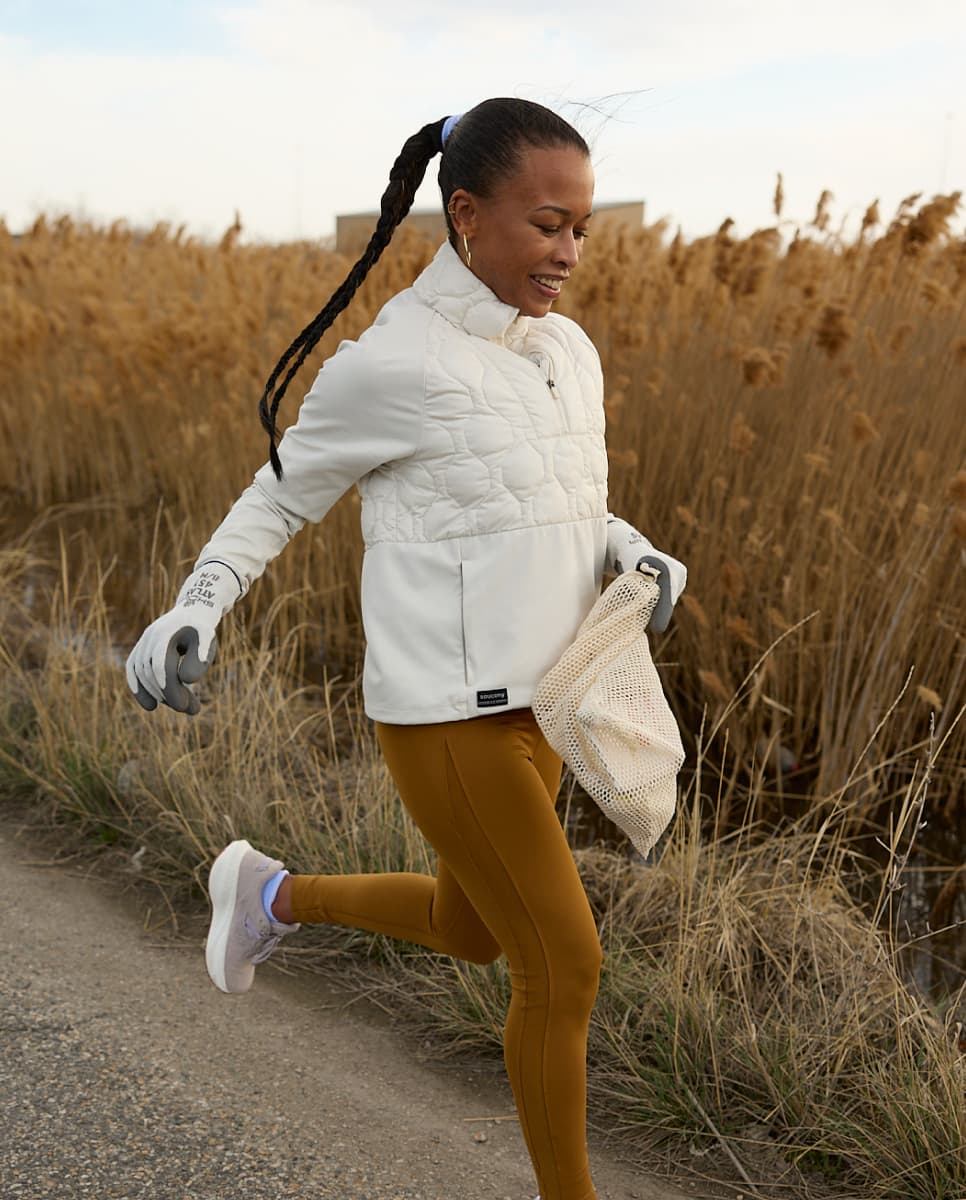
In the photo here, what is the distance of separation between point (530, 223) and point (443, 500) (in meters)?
0.38

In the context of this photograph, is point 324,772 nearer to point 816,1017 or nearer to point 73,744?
point 73,744

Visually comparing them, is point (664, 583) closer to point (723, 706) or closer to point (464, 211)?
point (464, 211)

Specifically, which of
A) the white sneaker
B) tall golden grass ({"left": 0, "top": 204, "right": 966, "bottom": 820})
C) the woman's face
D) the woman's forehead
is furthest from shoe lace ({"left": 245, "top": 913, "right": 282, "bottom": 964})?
the woman's forehead

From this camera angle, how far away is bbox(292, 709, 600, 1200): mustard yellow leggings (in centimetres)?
172

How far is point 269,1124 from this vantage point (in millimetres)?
2252

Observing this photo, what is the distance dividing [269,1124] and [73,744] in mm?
1610

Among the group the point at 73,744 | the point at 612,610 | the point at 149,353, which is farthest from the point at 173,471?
the point at 612,610

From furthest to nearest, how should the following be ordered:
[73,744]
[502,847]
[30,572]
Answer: [30,572]
[73,744]
[502,847]

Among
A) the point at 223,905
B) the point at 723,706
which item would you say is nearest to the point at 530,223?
the point at 223,905

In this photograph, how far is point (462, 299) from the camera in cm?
179

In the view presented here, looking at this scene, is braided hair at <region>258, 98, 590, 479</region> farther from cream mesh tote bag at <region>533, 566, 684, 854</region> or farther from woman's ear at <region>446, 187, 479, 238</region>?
cream mesh tote bag at <region>533, 566, 684, 854</region>

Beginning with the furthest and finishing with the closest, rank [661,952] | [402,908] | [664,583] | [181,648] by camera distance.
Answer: [661,952] → [402,908] → [664,583] → [181,648]

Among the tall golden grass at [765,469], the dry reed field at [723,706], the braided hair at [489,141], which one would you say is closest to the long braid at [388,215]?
the braided hair at [489,141]

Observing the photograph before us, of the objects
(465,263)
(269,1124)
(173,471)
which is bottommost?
(269,1124)
